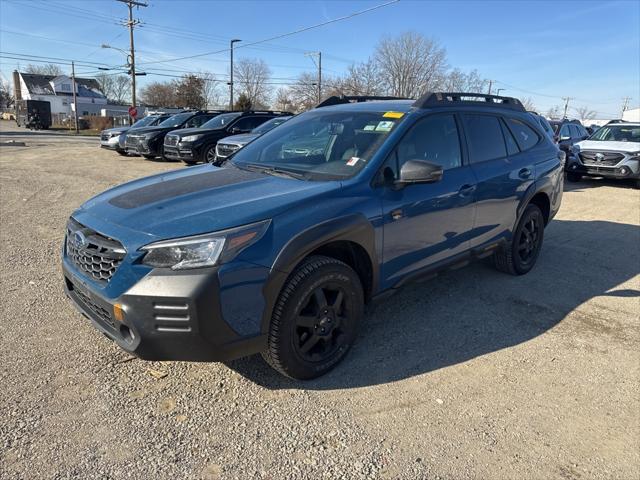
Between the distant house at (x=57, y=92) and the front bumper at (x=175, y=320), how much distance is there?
88.5m

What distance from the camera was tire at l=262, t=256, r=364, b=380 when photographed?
8.87ft

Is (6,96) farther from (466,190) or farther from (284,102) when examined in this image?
(466,190)

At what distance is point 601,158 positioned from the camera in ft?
39.9

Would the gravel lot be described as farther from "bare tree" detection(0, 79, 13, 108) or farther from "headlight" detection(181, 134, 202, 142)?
"bare tree" detection(0, 79, 13, 108)

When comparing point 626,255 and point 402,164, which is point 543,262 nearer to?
point 626,255

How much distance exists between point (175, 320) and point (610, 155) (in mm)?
13029

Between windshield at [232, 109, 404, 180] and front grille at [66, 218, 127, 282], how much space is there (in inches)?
52.1

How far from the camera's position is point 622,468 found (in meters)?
2.38

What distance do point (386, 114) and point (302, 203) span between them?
4.36ft

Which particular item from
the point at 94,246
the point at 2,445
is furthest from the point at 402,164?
the point at 2,445

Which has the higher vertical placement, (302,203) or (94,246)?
(302,203)

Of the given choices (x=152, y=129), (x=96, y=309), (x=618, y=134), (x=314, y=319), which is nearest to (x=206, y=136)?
(x=152, y=129)

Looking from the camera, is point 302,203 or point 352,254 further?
point 352,254

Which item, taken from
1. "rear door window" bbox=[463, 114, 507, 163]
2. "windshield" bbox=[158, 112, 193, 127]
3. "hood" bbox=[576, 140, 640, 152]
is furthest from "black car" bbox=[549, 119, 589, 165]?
"windshield" bbox=[158, 112, 193, 127]
